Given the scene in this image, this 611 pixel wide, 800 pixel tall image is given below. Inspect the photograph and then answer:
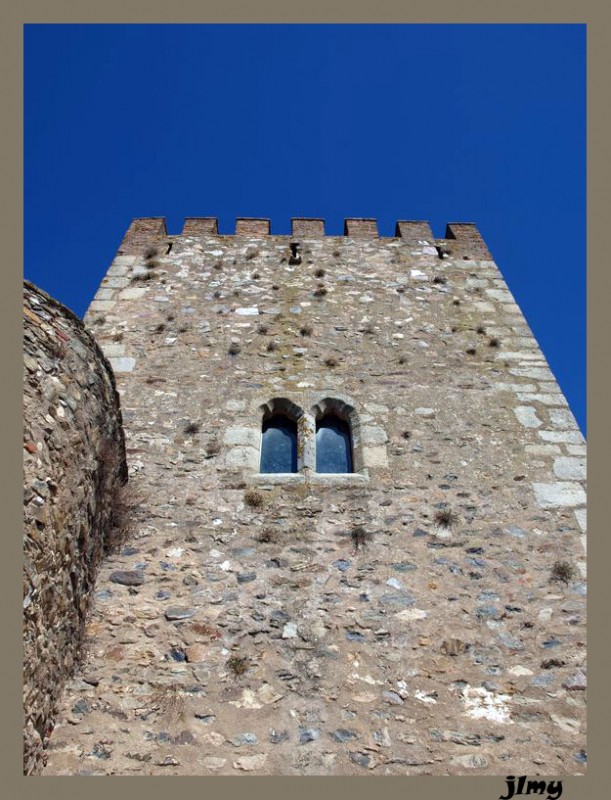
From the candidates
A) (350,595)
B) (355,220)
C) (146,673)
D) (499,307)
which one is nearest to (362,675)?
(350,595)

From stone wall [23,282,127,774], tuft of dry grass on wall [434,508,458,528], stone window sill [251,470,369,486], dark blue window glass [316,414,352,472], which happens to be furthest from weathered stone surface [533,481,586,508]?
stone wall [23,282,127,774]

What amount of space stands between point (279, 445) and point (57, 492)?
3.04 metres

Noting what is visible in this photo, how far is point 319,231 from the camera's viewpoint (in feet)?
35.6

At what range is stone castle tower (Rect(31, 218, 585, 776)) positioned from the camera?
4840 millimetres

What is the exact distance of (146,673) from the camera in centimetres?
514

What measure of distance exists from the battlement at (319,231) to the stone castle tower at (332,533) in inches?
17.9

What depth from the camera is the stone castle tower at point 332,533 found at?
484 cm

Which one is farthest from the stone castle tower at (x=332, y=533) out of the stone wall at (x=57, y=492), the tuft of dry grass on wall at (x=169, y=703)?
the stone wall at (x=57, y=492)

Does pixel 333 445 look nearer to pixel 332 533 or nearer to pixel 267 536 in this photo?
pixel 332 533

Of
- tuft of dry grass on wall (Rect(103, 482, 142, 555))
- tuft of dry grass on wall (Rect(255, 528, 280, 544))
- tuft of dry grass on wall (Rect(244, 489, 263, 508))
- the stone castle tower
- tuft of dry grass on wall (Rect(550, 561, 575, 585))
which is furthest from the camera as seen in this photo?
tuft of dry grass on wall (Rect(244, 489, 263, 508))

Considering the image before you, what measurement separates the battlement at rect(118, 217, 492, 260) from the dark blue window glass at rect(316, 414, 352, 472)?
4153 mm

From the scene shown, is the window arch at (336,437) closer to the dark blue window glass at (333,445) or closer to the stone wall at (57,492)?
the dark blue window glass at (333,445)

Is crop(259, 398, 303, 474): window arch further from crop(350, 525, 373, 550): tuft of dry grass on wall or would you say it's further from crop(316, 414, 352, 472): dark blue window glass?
crop(350, 525, 373, 550): tuft of dry grass on wall

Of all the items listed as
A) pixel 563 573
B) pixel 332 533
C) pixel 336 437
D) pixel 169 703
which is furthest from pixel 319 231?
pixel 169 703
